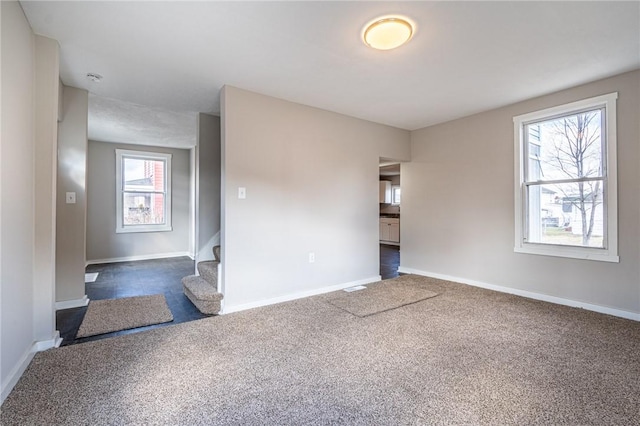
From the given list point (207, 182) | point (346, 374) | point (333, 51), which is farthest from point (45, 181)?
point (346, 374)

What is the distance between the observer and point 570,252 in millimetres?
3303

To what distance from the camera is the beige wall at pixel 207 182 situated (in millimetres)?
4191

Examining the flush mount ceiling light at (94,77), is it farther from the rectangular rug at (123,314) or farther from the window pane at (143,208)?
the window pane at (143,208)

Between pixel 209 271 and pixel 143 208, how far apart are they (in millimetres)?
3966

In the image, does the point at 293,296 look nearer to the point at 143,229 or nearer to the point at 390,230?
the point at 143,229

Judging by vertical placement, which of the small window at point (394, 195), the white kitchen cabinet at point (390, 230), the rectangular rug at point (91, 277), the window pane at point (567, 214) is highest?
the small window at point (394, 195)

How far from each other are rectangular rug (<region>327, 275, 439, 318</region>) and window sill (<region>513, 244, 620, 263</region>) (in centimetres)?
126

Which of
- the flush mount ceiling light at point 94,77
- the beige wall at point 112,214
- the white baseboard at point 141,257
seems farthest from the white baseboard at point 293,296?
the beige wall at point 112,214

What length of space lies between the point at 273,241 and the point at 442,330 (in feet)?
6.52

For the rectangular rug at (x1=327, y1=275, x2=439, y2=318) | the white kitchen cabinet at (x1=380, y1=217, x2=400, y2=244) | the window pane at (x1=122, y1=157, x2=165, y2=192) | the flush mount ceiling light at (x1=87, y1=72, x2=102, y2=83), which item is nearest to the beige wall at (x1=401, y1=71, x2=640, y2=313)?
the rectangular rug at (x1=327, y1=275, x2=439, y2=318)

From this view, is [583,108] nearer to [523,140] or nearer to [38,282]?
[523,140]

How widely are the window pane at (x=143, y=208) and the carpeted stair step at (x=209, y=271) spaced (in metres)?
3.30

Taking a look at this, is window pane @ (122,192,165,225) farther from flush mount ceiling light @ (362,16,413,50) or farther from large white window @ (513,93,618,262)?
large white window @ (513,93,618,262)

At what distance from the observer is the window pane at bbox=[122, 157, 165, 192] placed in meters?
6.29
